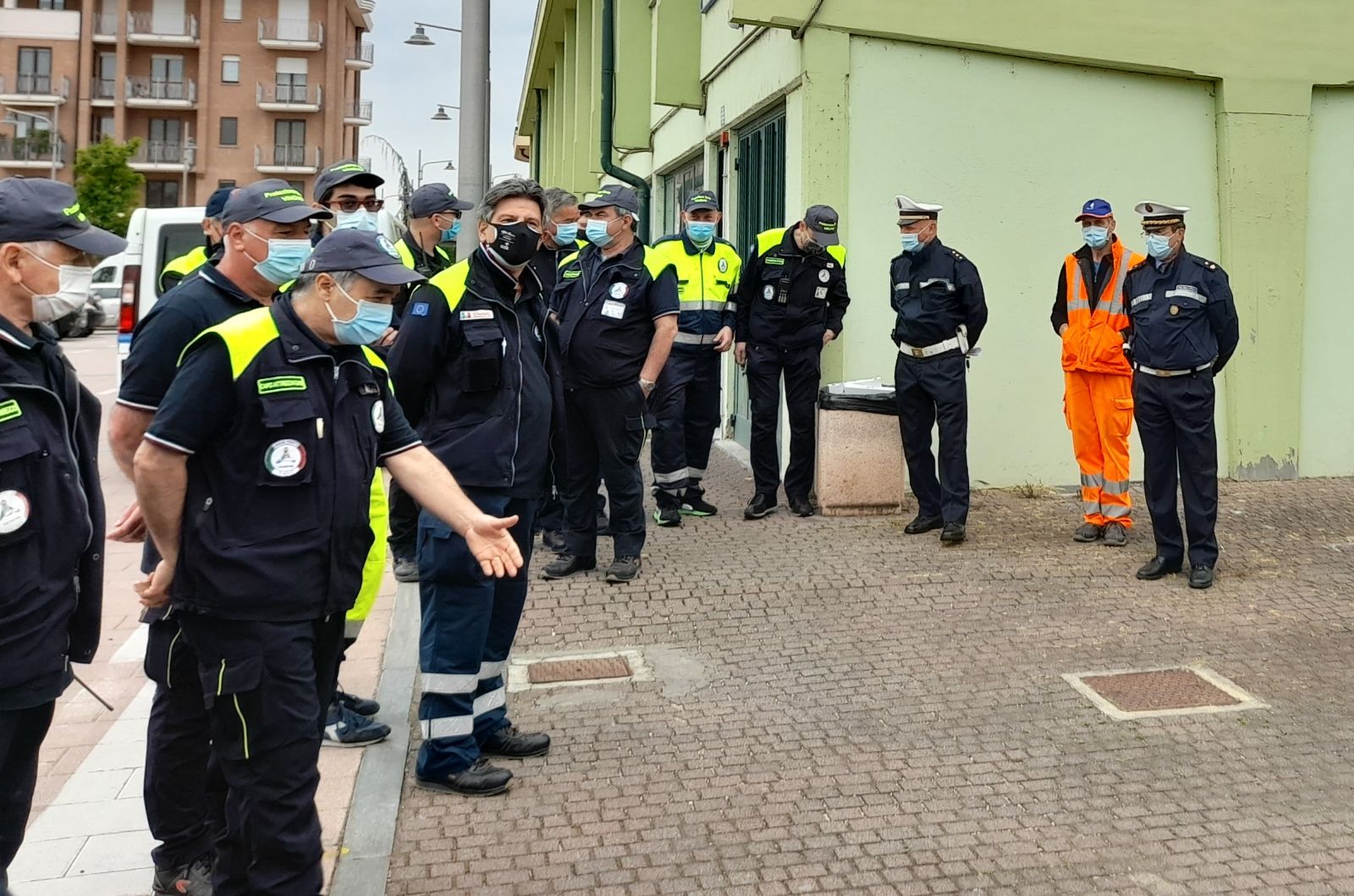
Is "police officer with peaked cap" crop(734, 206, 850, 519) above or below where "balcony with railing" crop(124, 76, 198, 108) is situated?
below

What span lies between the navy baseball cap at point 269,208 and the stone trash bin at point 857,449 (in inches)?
227

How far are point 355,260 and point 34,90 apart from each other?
76.0 metres

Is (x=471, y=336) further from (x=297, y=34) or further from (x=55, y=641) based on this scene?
(x=297, y=34)

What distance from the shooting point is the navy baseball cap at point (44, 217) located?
3203 millimetres

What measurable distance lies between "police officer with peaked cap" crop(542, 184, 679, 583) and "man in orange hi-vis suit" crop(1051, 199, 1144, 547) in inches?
105

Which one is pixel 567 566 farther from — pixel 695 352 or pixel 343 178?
pixel 343 178

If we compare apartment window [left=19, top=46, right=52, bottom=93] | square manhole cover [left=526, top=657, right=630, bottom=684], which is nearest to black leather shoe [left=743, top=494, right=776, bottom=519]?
square manhole cover [left=526, top=657, right=630, bottom=684]

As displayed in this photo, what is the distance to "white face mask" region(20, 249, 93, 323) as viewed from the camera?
3.23 metres

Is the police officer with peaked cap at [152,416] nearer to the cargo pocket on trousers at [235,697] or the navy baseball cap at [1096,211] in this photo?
the cargo pocket on trousers at [235,697]

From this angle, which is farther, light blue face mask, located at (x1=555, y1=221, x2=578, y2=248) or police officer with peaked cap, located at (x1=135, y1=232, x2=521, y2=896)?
light blue face mask, located at (x1=555, y1=221, x2=578, y2=248)

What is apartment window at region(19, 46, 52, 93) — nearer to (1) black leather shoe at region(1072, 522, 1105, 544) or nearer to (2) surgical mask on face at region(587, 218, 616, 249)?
(2) surgical mask on face at region(587, 218, 616, 249)

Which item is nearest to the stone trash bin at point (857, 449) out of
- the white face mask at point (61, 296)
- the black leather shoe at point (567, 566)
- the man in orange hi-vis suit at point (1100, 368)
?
the man in orange hi-vis suit at point (1100, 368)

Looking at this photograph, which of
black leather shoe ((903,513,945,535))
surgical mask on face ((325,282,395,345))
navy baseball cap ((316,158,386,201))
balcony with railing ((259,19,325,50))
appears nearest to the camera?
surgical mask on face ((325,282,395,345))

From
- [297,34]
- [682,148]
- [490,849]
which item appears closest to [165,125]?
[297,34]
